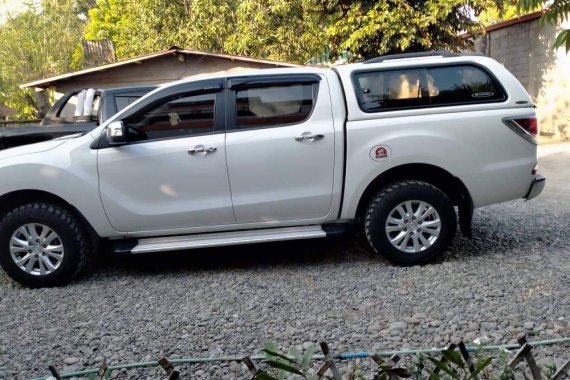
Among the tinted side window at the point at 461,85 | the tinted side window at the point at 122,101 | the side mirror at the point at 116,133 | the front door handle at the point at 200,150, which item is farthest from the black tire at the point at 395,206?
the tinted side window at the point at 122,101

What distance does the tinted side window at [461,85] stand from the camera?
190 inches

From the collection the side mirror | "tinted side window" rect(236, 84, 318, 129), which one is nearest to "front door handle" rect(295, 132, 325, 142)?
"tinted side window" rect(236, 84, 318, 129)

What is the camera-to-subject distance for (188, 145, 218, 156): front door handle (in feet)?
15.2

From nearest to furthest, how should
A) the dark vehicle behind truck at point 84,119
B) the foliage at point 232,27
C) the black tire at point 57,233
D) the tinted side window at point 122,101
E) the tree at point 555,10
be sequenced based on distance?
the tree at point 555,10
the black tire at point 57,233
the dark vehicle behind truck at point 84,119
the tinted side window at point 122,101
the foliage at point 232,27

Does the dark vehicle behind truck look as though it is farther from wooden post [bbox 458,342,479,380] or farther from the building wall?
wooden post [bbox 458,342,479,380]

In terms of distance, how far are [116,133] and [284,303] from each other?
6.51 feet

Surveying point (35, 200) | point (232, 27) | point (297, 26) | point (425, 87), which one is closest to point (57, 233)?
point (35, 200)

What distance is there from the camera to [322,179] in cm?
472

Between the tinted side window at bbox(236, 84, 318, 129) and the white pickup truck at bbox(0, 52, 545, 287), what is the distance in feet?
0.03

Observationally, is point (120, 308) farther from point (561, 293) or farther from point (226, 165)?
point (561, 293)

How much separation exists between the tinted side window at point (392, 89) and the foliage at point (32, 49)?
28219mm

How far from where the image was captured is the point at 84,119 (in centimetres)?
830

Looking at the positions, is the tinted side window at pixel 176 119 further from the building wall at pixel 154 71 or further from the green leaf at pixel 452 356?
→ the building wall at pixel 154 71

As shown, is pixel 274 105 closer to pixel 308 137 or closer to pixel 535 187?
pixel 308 137
